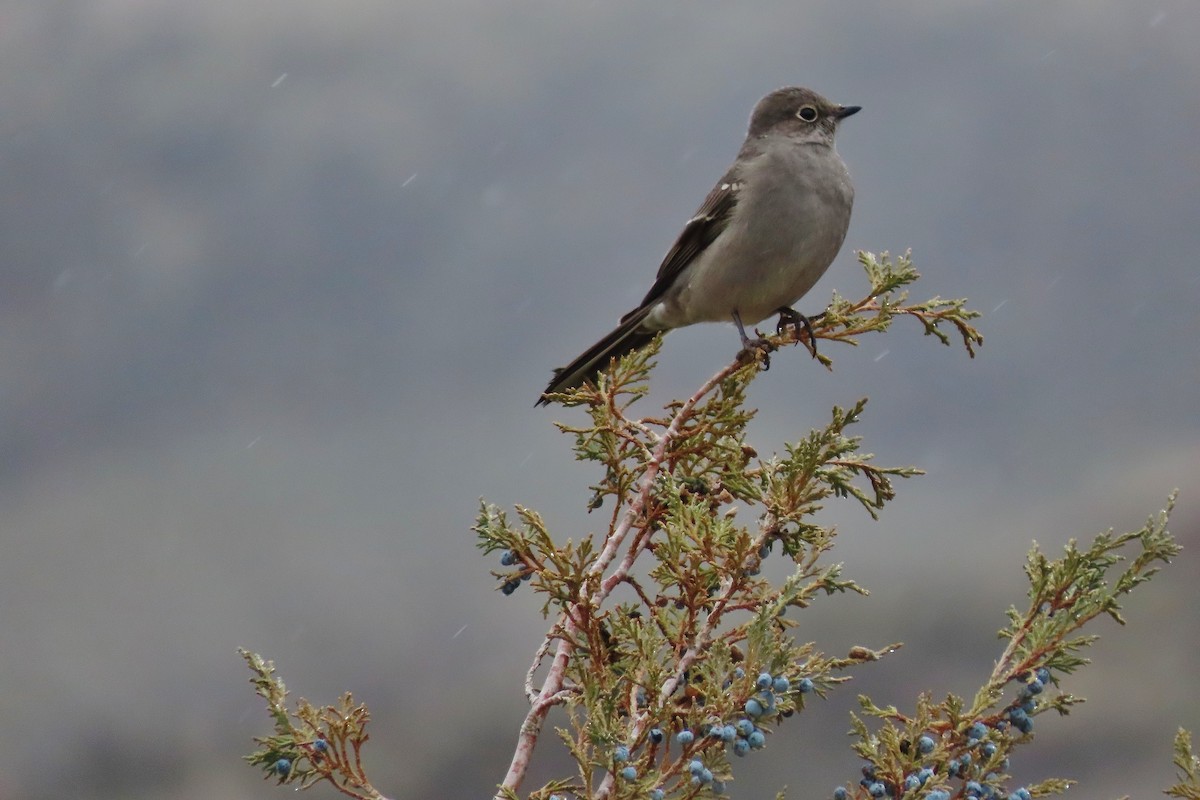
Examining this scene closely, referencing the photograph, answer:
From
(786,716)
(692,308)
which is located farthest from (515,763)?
(692,308)


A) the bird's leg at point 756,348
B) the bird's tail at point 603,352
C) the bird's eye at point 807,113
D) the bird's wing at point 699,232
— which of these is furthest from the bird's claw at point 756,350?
the bird's eye at point 807,113

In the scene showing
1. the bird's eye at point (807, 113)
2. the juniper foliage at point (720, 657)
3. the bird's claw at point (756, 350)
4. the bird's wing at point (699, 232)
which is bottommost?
the juniper foliage at point (720, 657)

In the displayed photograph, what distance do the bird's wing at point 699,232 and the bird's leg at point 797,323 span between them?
0.41 meters

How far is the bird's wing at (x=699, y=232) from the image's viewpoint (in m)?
3.97

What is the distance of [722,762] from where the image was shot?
2.18 m

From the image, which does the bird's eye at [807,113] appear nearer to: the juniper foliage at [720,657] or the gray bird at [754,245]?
the gray bird at [754,245]

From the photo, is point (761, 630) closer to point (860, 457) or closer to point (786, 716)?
point (786, 716)

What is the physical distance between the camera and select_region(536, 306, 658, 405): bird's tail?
11.9ft

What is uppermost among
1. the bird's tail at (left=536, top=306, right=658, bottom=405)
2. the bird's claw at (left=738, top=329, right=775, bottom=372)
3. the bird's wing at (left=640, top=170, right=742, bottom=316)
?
the bird's wing at (left=640, top=170, right=742, bottom=316)

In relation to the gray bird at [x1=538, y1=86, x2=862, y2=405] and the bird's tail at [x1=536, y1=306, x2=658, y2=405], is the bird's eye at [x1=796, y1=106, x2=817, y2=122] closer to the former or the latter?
the gray bird at [x1=538, y1=86, x2=862, y2=405]

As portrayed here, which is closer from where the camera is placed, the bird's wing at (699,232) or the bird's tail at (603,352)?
the bird's tail at (603,352)

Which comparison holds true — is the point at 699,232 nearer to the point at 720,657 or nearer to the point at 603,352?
the point at 603,352

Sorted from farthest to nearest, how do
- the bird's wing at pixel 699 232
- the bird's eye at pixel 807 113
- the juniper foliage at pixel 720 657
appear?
1. the bird's eye at pixel 807 113
2. the bird's wing at pixel 699 232
3. the juniper foliage at pixel 720 657

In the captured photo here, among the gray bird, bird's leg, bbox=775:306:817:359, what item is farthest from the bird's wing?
bird's leg, bbox=775:306:817:359
